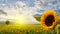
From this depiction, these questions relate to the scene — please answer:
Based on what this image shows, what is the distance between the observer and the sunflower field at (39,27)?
1.86 metres

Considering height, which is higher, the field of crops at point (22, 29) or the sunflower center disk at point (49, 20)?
the sunflower center disk at point (49, 20)

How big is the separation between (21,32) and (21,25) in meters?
0.07

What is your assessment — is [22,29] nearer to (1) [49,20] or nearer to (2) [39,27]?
(2) [39,27]

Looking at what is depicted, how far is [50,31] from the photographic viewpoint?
1859 millimetres

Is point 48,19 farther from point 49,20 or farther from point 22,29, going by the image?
point 22,29

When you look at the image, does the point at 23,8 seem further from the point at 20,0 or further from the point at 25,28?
the point at 25,28

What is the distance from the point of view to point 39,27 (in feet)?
6.17

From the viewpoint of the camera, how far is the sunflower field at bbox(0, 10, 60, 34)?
6.11 ft

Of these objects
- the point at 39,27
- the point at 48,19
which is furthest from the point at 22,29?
the point at 48,19

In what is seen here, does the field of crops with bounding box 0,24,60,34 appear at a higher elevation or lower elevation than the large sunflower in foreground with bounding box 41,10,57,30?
lower

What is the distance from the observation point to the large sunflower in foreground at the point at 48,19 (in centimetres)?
186

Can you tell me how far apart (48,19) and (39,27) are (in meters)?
0.12

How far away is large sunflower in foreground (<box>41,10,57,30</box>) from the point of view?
1860mm

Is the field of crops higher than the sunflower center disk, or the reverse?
the sunflower center disk
